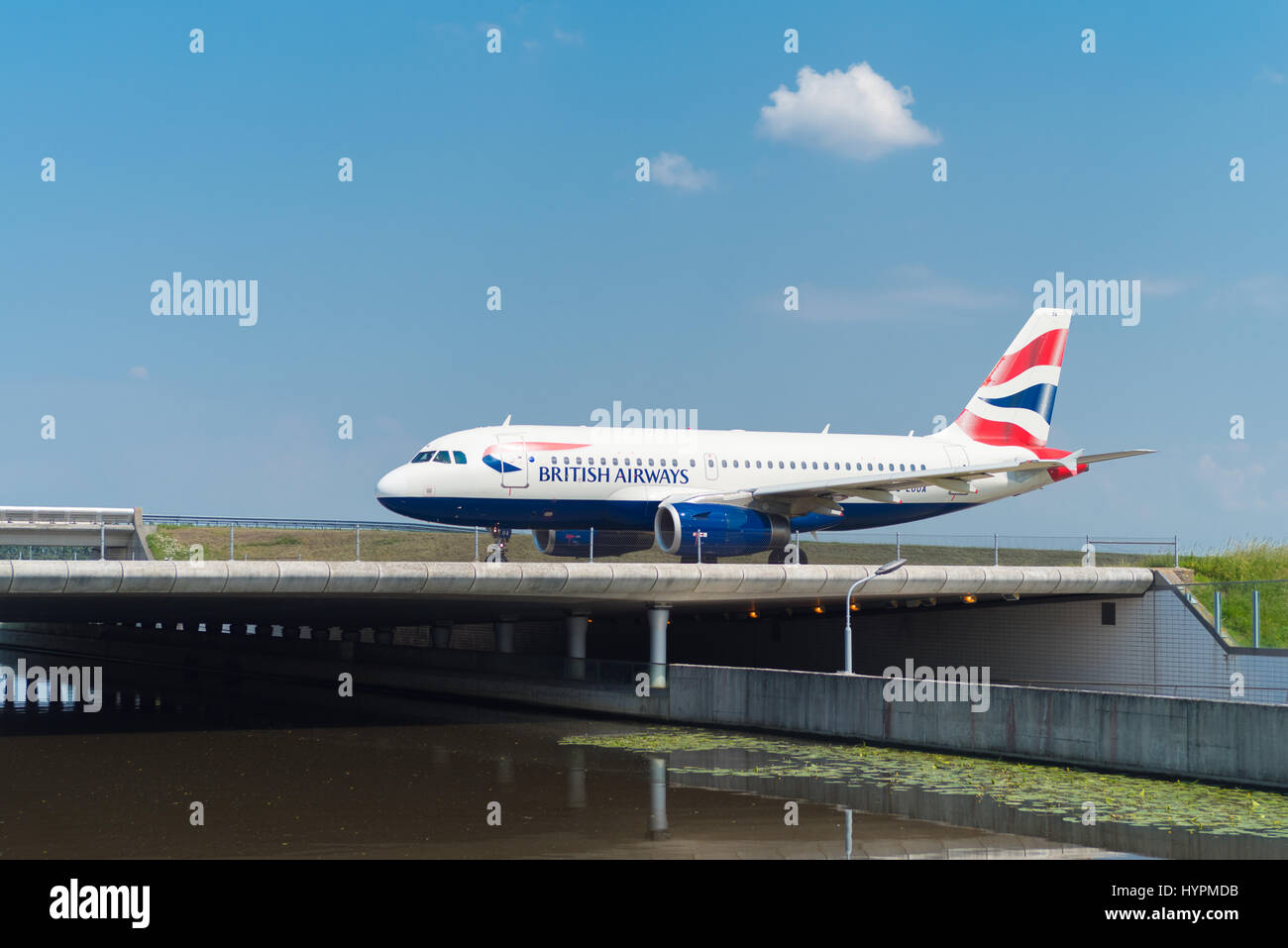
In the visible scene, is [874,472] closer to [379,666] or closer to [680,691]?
[680,691]

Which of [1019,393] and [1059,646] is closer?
[1059,646]

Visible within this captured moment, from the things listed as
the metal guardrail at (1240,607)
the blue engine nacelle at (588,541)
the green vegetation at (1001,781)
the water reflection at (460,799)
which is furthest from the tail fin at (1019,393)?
the green vegetation at (1001,781)

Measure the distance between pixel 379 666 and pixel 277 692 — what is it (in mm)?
3756

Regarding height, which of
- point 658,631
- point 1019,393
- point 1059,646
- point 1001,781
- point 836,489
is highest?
point 1019,393

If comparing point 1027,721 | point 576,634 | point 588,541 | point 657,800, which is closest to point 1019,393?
point 588,541

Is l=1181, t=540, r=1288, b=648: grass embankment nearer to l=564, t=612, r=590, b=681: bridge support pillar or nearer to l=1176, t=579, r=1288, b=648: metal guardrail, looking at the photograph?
l=1176, t=579, r=1288, b=648: metal guardrail

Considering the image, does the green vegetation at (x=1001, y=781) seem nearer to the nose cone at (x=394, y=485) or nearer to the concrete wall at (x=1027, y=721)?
the concrete wall at (x=1027, y=721)

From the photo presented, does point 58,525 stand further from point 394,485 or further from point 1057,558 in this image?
point 1057,558

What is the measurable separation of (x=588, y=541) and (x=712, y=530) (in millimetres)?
4556

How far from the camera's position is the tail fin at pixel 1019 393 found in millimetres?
53344

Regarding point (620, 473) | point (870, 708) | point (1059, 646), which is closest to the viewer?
point (870, 708)

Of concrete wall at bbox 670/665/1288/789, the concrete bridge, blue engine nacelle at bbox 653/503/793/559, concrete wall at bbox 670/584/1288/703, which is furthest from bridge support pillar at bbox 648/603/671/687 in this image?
the concrete bridge

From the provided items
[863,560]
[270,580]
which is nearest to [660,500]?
[863,560]

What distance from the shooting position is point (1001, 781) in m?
26.5
